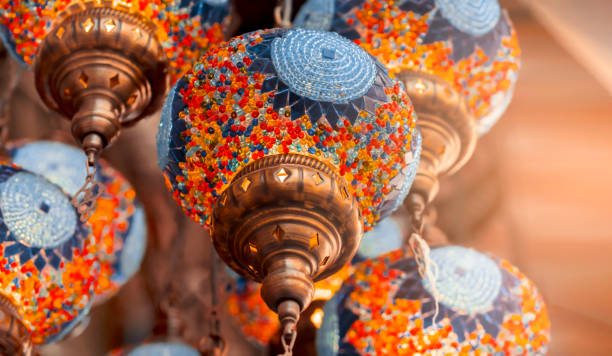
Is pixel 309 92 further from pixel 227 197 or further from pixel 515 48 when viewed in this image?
pixel 515 48

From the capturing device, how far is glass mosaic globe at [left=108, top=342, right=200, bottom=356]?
1312 millimetres

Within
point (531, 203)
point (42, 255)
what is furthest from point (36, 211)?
point (531, 203)

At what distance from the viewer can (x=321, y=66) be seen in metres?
0.87

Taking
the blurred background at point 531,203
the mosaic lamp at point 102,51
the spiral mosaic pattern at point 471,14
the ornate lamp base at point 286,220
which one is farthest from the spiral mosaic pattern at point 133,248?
the blurred background at point 531,203

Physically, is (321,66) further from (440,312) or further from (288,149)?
(440,312)

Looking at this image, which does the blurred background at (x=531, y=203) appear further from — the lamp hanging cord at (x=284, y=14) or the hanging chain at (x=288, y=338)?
the hanging chain at (x=288, y=338)

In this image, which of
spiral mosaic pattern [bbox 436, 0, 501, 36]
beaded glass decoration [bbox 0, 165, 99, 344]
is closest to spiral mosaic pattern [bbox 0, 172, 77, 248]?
beaded glass decoration [bbox 0, 165, 99, 344]

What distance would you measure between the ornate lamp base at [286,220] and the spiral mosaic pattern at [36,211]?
32cm

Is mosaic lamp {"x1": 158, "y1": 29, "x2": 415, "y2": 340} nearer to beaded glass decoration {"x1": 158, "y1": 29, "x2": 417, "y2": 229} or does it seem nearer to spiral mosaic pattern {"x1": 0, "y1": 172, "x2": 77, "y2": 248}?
beaded glass decoration {"x1": 158, "y1": 29, "x2": 417, "y2": 229}

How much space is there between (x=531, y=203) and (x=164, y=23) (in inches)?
60.2

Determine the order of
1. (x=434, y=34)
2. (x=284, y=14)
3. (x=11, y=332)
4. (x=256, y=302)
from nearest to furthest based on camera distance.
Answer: (x=11, y=332)
(x=434, y=34)
(x=284, y=14)
(x=256, y=302)

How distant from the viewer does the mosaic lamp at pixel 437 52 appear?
1.09 meters

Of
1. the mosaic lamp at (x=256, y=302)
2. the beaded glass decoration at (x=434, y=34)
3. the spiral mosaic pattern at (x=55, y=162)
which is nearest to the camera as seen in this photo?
the beaded glass decoration at (x=434, y=34)

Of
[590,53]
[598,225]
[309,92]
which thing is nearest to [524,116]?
[598,225]
